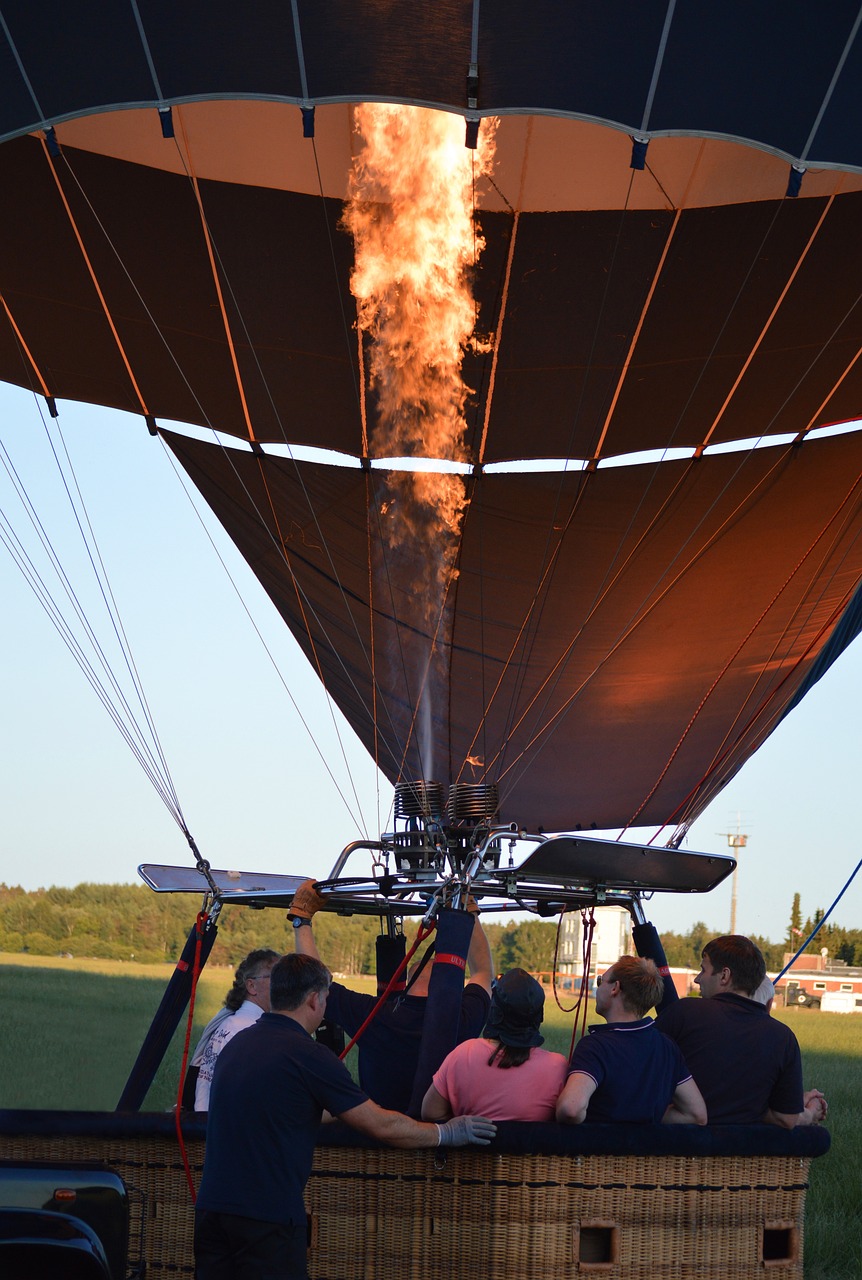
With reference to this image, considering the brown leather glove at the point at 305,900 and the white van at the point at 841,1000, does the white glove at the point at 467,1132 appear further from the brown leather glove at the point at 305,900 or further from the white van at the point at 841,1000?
the white van at the point at 841,1000

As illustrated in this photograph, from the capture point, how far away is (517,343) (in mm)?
8836

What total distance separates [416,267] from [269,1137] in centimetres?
661

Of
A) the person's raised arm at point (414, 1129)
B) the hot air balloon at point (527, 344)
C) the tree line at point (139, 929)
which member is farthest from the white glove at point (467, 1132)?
the tree line at point (139, 929)

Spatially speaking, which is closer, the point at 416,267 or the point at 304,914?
the point at 304,914

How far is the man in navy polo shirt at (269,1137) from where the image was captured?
2.87 meters

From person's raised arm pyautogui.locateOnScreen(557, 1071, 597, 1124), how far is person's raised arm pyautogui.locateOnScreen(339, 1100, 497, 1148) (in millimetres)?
164

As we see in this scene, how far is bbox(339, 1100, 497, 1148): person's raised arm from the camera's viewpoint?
301 centimetres

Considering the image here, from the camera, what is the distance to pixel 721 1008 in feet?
12.1

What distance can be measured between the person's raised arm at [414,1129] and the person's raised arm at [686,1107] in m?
0.54

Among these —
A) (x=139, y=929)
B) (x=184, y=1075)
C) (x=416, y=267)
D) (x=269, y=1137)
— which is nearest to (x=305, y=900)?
(x=184, y=1075)

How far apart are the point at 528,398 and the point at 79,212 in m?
3.01

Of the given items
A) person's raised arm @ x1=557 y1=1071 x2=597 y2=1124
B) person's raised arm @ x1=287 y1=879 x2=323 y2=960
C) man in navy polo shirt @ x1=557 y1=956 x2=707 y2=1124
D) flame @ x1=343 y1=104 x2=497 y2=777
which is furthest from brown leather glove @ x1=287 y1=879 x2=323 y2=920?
flame @ x1=343 y1=104 x2=497 y2=777

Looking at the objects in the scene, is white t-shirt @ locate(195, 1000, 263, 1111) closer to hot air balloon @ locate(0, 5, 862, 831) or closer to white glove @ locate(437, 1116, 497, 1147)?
white glove @ locate(437, 1116, 497, 1147)

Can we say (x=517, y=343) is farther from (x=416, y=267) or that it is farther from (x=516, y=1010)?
(x=516, y=1010)
